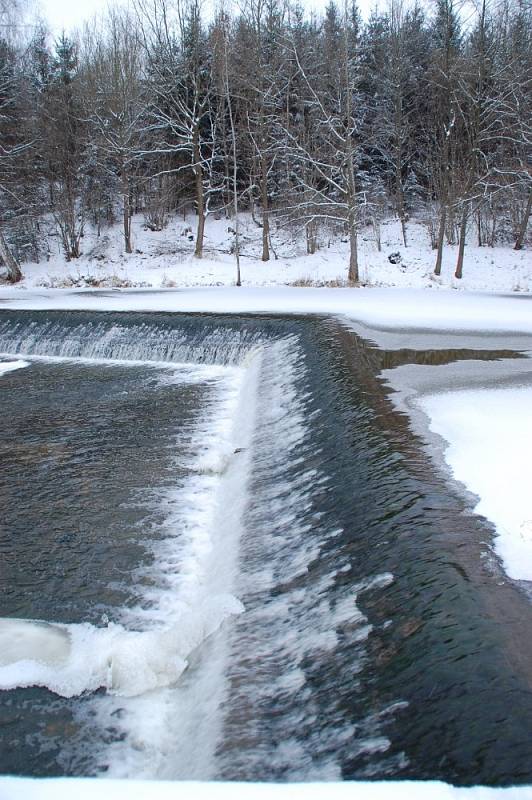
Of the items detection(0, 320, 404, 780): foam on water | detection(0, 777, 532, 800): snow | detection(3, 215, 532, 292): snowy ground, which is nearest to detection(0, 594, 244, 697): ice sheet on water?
detection(0, 320, 404, 780): foam on water

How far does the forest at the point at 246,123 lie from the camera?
A: 21.7m

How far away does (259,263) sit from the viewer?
76.1 ft

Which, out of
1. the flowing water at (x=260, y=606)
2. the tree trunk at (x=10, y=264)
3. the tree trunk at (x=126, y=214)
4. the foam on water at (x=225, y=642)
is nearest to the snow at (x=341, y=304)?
the tree trunk at (x=10, y=264)

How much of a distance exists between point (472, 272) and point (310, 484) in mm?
18547

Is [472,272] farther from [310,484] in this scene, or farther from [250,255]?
[310,484]

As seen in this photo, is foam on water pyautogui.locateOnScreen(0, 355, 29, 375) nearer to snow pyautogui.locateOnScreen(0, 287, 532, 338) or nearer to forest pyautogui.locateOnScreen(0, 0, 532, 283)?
snow pyautogui.locateOnScreen(0, 287, 532, 338)

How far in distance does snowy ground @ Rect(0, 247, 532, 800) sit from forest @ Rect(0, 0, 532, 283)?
1462mm

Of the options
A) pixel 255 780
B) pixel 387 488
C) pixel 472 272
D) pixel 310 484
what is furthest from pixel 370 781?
pixel 472 272

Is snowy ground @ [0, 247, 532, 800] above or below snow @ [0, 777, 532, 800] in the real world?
above

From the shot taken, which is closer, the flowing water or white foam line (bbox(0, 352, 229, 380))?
the flowing water

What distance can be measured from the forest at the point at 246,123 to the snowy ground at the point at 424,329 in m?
1.46

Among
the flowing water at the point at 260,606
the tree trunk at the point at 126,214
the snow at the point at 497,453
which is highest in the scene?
the tree trunk at the point at 126,214

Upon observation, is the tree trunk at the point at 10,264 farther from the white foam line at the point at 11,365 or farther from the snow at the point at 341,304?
the white foam line at the point at 11,365

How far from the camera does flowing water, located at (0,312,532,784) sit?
2.53m
